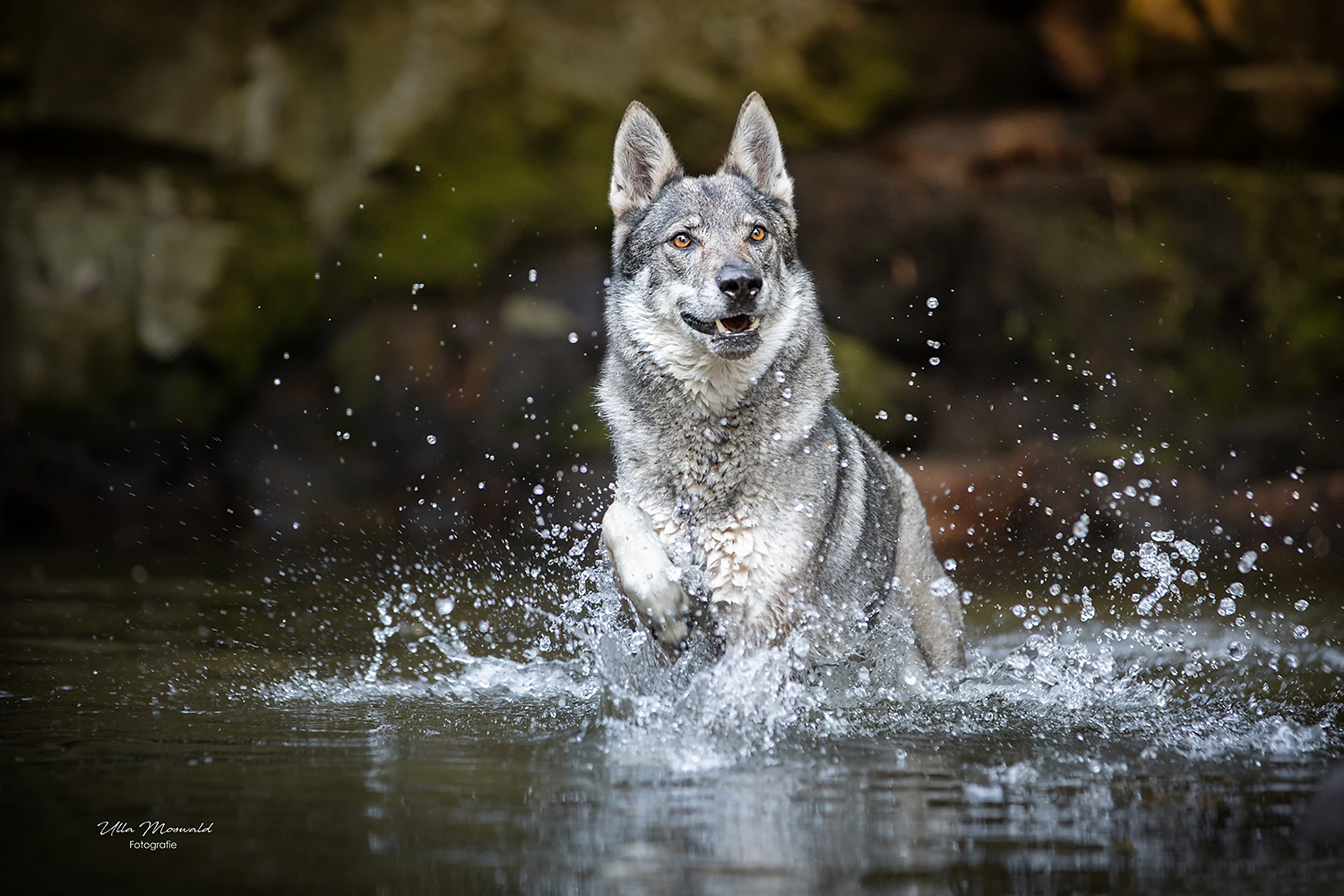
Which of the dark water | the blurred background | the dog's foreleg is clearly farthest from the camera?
the blurred background

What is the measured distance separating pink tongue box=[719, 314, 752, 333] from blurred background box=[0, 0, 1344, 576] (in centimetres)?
538

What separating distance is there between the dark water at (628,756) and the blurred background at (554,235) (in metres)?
4.11

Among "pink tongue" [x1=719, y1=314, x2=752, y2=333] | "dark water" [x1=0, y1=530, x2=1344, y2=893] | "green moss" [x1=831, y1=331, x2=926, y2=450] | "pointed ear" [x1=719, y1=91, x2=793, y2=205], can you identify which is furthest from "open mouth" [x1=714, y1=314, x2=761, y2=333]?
"green moss" [x1=831, y1=331, x2=926, y2=450]

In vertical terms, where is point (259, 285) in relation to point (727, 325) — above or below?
above

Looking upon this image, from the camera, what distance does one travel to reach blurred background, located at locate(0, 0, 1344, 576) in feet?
34.1

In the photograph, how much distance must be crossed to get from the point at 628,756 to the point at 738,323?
1639 millimetres

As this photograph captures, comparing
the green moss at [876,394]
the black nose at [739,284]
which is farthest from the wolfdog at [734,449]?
the green moss at [876,394]

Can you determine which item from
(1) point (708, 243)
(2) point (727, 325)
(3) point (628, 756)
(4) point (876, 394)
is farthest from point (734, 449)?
(4) point (876, 394)

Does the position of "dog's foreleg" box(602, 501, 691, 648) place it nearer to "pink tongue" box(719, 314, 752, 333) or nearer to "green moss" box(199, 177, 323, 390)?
"pink tongue" box(719, 314, 752, 333)

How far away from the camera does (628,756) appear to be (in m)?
3.71

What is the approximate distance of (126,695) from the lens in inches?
178

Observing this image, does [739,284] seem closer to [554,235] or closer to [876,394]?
[876,394]

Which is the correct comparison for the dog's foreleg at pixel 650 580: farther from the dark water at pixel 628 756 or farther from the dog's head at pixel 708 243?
the dog's head at pixel 708 243

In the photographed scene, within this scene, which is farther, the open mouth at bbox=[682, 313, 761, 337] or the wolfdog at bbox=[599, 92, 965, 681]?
the open mouth at bbox=[682, 313, 761, 337]
